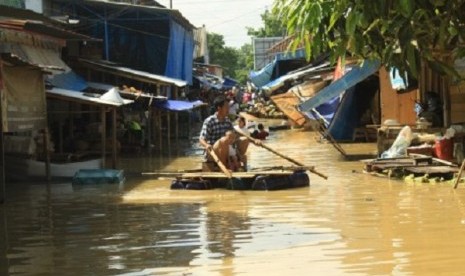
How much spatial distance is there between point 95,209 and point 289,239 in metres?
3.86

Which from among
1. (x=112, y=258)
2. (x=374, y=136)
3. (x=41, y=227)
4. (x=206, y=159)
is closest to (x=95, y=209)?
(x=41, y=227)

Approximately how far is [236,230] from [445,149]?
6.63 metres

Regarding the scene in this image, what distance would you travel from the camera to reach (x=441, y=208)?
9422mm

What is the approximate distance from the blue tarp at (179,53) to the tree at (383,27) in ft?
72.1

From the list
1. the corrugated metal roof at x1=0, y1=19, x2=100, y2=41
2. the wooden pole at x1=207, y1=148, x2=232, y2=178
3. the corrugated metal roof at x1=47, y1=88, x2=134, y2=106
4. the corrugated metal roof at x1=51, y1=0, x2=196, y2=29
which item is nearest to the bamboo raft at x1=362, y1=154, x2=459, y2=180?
the wooden pole at x1=207, y1=148, x2=232, y2=178

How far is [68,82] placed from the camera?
17641 mm

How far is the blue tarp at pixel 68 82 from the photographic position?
16.8 metres

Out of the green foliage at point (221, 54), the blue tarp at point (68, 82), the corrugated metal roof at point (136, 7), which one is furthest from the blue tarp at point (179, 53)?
the green foliage at point (221, 54)

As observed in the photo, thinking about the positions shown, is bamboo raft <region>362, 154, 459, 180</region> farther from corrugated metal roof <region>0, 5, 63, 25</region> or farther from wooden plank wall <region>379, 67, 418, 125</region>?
corrugated metal roof <region>0, 5, 63, 25</region>

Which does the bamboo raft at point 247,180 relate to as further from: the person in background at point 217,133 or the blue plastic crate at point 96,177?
the blue plastic crate at point 96,177

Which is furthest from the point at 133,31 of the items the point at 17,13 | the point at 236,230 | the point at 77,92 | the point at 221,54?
the point at 221,54

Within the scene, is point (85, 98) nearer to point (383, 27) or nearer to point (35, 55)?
point (35, 55)

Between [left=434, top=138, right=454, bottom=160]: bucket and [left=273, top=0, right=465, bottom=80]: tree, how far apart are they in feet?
36.4

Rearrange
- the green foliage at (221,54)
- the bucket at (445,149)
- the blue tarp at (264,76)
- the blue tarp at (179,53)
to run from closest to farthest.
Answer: the bucket at (445,149), the blue tarp at (179,53), the blue tarp at (264,76), the green foliage at (221,54)
